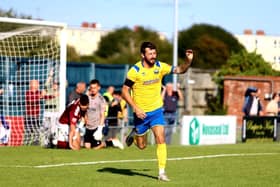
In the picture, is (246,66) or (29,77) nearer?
(29,77)

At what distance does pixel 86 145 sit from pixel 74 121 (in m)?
0.91

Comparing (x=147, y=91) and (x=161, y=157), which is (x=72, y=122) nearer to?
(x=147, y=91)

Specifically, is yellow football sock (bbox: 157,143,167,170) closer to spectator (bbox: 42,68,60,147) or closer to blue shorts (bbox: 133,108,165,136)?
blue shorts (bbox: 133,108,165,136)

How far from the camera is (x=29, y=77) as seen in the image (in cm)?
2564

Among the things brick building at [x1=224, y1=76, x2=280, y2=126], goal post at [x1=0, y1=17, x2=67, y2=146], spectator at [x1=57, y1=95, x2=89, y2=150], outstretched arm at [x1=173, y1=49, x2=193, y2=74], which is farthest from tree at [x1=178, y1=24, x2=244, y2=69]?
outstretched arm at [x1=173, y1=49, x2=193, y2=74]

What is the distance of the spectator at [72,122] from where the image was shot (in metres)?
21.2

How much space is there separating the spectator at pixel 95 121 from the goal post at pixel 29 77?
1359 millimetres

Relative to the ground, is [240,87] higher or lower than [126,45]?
lower

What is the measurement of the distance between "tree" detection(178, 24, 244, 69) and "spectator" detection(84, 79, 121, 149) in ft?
182

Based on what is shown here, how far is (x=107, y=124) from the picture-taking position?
25344 mm

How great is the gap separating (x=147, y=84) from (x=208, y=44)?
68.2 m

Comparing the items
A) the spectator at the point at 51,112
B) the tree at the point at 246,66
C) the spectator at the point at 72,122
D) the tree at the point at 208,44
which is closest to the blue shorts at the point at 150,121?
the spectator at the point at 72,122

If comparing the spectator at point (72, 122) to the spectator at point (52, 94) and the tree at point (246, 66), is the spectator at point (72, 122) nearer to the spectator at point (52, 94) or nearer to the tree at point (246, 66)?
the spectator at point (52, 94)

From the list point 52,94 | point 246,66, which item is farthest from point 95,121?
point 246,66
